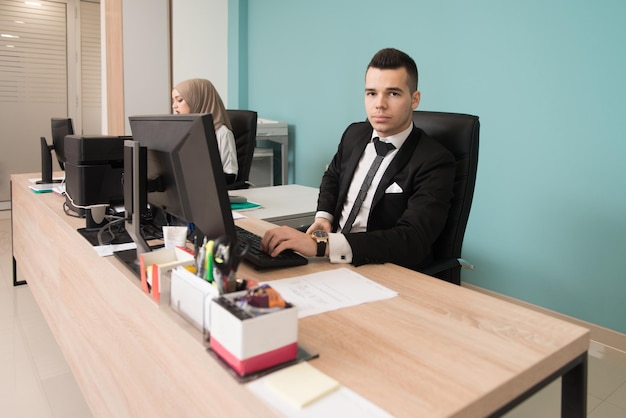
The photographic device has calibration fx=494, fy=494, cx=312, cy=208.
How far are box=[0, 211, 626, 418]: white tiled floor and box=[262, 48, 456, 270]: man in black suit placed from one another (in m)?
0.68

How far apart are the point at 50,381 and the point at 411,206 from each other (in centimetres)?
160

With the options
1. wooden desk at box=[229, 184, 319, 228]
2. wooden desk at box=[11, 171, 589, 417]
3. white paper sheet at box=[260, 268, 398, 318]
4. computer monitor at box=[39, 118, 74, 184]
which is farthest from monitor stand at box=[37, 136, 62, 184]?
white paper sheet at box=[260, 268, 398, 318]

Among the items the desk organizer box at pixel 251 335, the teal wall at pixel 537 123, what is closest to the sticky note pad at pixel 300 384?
the desk organizer box at pixel 251 335

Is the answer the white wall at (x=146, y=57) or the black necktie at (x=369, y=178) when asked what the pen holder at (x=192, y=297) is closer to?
the black necktie at (x=369, y=178)

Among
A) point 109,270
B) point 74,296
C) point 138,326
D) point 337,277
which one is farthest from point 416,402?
point 74,296

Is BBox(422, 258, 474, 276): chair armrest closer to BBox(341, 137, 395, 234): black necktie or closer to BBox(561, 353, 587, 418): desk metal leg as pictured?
BBox(341, 137, 395, 234): black necktie

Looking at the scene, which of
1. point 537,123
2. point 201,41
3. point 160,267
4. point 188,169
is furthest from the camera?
point 201,41

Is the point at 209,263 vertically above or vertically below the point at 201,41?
below

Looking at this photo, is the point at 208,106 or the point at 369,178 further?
the point at 208,106

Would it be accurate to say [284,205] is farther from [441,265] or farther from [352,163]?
[441,265]

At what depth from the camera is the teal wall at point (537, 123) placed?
2.25 meters

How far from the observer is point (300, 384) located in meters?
0.68

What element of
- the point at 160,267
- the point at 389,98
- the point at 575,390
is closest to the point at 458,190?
the point at 389,98

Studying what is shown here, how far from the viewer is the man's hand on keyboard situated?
1.22 metres
